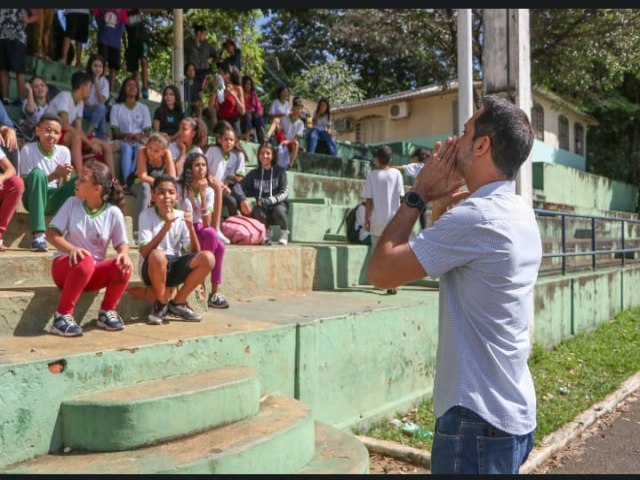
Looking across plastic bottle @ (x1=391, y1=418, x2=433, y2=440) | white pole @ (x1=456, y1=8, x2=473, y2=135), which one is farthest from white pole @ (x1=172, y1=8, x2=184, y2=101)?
plastic bottle @ (x1=391, y1=418, x2=433, y2=440)

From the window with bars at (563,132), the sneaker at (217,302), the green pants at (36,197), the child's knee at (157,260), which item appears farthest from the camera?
the window with bars at (563,132)

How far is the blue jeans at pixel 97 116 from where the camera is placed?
9023 millimetres

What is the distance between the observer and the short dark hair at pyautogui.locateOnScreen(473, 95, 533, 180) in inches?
89.6

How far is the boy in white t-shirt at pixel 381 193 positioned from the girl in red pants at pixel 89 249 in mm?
3759

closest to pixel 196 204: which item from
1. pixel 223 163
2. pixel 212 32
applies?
pixel 223 163

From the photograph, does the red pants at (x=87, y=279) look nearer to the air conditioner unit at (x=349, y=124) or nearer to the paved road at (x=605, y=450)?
the paved road at (x=605, y=450)

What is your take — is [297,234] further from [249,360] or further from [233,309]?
[249,360]

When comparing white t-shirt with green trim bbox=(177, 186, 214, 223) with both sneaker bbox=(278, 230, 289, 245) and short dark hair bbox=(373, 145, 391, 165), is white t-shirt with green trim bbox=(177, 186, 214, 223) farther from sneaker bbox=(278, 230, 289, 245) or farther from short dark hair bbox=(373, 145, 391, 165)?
short dark hair bbox=(373, 145, 391, 165)

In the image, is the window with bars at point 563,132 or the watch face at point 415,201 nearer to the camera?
the watch face at point 415,201

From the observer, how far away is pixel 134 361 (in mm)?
4020

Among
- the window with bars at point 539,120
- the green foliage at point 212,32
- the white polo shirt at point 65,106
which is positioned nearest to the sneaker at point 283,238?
the white polo shirt at point 65,106

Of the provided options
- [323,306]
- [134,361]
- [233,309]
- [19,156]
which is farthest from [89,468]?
[19,156]

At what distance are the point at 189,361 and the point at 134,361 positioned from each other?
15.6 inches

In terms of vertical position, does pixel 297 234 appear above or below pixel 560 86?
below
